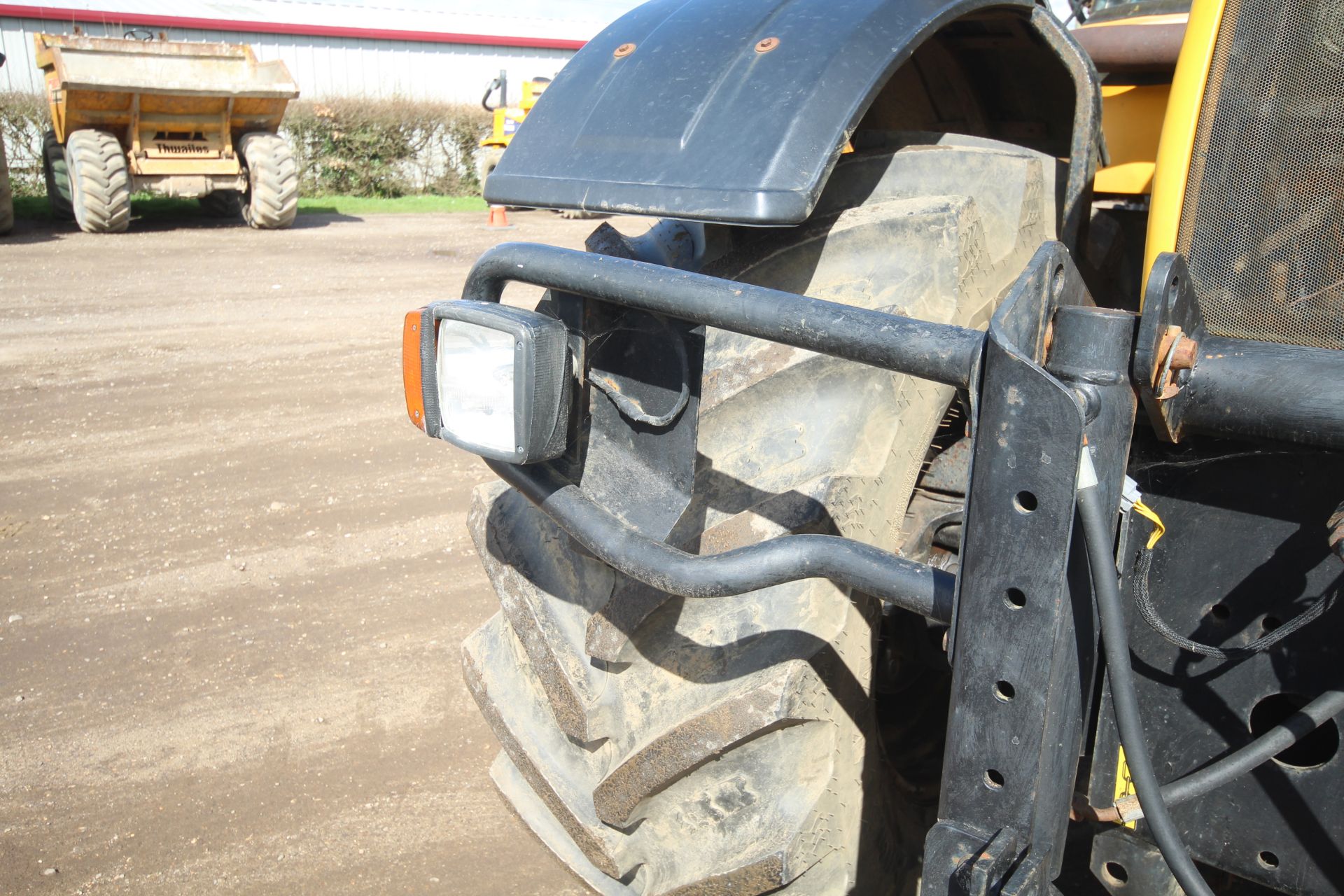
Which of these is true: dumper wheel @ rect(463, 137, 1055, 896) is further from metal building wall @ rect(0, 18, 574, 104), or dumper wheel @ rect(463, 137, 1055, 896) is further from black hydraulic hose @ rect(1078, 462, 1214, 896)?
metal building wall @ rect(0, 18, 574, 104)

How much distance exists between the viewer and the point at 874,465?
142cm

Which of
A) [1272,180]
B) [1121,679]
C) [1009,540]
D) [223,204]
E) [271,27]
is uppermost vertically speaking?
[271,27]

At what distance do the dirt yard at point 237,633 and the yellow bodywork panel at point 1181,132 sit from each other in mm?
1590

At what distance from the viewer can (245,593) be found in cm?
349

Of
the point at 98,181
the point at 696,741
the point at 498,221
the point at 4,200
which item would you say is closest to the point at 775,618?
the point at 696,741

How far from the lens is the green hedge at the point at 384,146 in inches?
720

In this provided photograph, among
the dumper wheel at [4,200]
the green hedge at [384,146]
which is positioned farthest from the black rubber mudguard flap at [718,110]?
the green hedge at [384,146]

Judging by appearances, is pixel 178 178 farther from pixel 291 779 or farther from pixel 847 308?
pixel 847 308

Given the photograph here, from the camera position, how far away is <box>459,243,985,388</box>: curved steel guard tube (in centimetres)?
94

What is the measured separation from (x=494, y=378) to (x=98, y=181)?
11685mm

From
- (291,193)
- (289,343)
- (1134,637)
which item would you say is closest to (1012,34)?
(1134,637)

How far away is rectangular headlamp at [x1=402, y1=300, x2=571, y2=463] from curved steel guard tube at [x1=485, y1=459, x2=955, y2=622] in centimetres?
8

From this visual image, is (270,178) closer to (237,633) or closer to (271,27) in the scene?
(237,633)

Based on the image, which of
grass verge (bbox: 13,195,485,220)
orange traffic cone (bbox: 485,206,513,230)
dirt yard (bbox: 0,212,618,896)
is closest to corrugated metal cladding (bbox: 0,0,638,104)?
grass verge (bbox: 13,195,485,220)
